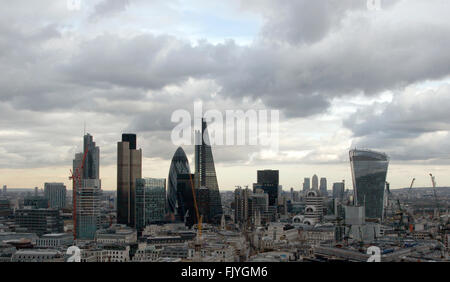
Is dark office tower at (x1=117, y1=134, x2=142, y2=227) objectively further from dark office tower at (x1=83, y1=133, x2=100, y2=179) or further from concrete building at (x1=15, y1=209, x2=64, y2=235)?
concrete building at (x1=15, y1=209, x2=64, y2=235)

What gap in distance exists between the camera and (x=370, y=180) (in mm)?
33688

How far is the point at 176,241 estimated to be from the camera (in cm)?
2453

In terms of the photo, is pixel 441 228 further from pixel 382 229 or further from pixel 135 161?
pixel 135 161

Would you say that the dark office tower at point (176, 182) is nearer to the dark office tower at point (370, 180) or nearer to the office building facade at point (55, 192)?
the office building facade at point (55, 192)

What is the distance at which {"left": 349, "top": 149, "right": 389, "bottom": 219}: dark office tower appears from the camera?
3359cm

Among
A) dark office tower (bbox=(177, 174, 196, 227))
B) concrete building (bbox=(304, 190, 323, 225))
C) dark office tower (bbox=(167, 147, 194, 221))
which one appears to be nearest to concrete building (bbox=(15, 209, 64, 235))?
dark office tower (bbox=(177, 174, 196, 227))

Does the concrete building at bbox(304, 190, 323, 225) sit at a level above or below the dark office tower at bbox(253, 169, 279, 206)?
below

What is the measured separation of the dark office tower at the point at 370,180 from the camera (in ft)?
110

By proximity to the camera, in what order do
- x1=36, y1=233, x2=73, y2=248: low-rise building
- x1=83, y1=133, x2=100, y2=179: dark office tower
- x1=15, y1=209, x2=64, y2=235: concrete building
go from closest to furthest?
x1=36, y1=233, x2=73, y2=248: low-rise building → x1=15, y1=209, x2=64, y2=235: concrete building → x1=83, y1=133, x2=100, y2=179: dark office tower

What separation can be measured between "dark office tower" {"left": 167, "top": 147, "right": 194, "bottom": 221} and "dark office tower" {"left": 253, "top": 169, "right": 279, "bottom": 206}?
711cm

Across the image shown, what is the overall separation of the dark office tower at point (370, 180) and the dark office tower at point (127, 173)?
622 inches

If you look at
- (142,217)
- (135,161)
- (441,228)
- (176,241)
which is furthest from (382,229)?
(135,161)
